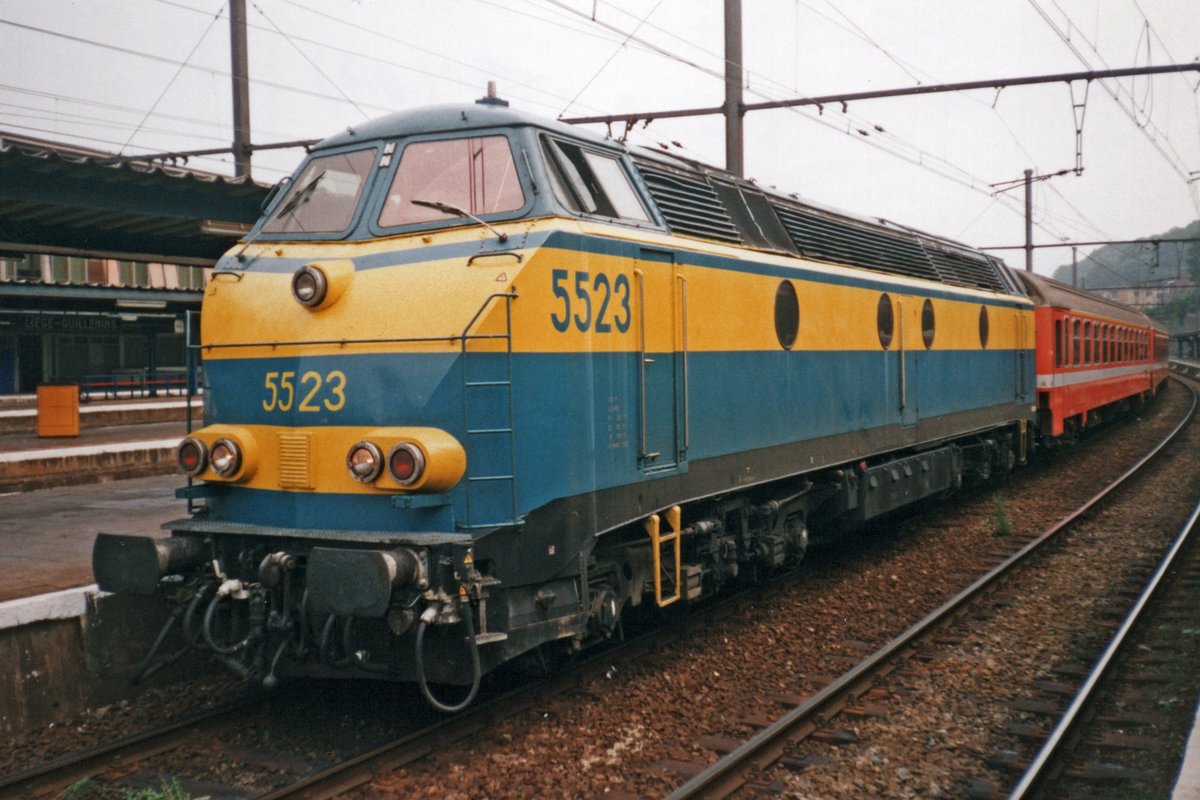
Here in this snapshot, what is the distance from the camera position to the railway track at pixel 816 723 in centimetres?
566

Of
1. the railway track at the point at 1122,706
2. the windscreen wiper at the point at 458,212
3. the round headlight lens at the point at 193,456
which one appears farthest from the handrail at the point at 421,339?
the railway track at the point at 1122,706

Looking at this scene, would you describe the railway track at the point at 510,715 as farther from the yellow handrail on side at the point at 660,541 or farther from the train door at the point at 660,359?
the train door at the point at 660,359

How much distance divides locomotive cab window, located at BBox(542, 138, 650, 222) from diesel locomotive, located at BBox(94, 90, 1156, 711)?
0.02 m

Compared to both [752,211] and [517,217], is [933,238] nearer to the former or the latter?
[752,211]

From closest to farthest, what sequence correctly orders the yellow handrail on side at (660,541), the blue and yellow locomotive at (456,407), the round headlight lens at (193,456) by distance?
the blue and yellow locomotive at (456,407), the round headlight lens at (193,456), the yellow handrail on side at (660,541)

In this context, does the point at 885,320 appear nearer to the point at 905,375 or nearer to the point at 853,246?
the point at 905,375

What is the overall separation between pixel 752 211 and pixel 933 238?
21.3 ft

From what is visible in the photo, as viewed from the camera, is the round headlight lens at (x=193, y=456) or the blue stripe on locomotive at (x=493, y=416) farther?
the round headlight lens at (x=193, y=456)

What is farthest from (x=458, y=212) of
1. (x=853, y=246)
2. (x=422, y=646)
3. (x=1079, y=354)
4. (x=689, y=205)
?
(x=1079, y=354)

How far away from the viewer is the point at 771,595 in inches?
393

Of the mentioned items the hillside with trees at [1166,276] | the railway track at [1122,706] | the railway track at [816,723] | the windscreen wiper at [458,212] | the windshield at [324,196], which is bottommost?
the railway track at [1122,706]

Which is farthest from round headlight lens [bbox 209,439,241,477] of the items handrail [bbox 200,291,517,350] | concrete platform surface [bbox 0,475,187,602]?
concrete platform surface [bbox 0,475,187,602]

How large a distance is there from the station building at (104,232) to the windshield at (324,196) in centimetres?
96

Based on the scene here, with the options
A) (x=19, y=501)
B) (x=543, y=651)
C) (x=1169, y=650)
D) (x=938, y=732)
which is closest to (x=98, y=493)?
(x=19, y=501)
